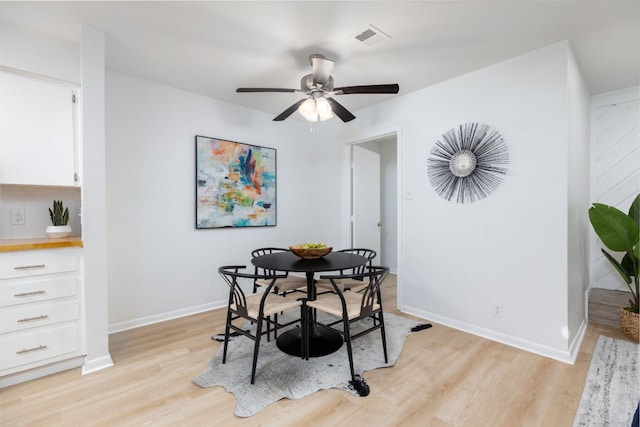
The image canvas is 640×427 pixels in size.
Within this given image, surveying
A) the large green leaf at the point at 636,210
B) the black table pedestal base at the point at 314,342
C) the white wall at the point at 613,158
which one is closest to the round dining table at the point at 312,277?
the black table pedestal base at the point at 314,342

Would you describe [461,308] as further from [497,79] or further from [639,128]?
[639,128]

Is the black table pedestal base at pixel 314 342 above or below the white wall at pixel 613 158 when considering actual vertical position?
below

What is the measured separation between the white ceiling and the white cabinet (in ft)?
5.39

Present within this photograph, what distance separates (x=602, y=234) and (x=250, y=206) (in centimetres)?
355

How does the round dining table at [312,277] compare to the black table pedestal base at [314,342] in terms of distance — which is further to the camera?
the black table pedestal base at [314,342]

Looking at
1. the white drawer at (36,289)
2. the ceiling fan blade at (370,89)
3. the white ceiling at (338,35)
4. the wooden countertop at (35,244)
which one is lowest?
the white drawer at (36,289)

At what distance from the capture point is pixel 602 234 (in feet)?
8.58

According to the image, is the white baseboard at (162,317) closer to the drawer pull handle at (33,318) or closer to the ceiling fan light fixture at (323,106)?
the drawer pull handle at (33,318)

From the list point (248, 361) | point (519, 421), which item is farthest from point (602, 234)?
point (248, 361)

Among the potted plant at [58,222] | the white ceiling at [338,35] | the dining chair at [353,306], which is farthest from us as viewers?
the potted plant at [58,222]

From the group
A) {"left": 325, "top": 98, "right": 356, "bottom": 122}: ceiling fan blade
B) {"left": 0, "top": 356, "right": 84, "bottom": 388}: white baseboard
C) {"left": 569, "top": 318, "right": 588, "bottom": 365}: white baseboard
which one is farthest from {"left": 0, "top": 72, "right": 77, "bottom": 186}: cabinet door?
{"left": 569, "top": 318, "right": 588, "bottom": 365}: white baseboard

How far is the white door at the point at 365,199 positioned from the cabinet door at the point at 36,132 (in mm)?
3092

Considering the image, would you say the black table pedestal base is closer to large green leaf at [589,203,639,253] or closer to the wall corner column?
the wall corner column

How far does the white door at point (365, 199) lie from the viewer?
428cm
